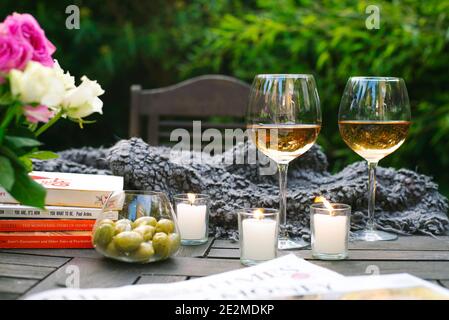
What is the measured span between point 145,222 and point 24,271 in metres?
0.19

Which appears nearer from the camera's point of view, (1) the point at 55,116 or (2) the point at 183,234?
(1) the point at 55,116

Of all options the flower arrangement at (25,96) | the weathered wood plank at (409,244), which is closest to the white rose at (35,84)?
the flower arrangement at (25,96)

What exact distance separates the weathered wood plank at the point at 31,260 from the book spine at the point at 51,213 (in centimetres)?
7

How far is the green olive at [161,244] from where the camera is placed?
3.07ft

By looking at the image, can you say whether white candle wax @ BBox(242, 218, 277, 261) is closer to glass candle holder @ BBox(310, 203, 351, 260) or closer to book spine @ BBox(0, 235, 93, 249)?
glass candle holder @ BBox(310, 203, 351, 260)

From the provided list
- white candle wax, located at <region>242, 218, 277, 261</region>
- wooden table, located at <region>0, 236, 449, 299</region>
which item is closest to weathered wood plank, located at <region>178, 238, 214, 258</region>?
wooden table, located at <region>0, 236, 449, 299</region>

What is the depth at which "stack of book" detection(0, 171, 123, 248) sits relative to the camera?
1.04 m

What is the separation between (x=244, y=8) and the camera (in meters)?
3.40

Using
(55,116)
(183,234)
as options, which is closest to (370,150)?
(183,234)

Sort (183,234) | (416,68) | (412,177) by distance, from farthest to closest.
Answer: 1. (416,68)
2. (412,177)
3. (183,234)

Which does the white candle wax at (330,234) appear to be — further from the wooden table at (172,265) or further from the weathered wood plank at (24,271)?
the weathered wood plank at (24,271)
